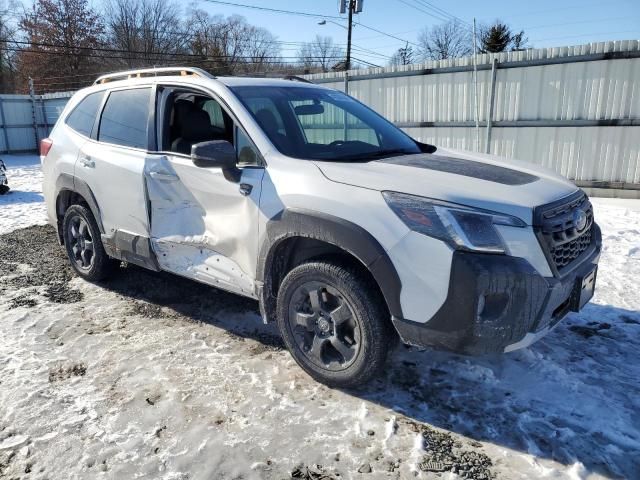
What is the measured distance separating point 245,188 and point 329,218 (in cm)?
71

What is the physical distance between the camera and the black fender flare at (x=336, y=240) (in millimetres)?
2607

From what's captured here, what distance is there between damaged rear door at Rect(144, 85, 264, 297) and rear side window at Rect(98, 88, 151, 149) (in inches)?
9.0

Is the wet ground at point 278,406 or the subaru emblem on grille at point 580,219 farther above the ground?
the subaru emblem on grille at point 580,219

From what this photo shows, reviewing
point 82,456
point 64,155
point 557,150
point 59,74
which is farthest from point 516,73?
point 59,74

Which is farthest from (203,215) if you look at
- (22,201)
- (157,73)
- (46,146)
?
(22,201)

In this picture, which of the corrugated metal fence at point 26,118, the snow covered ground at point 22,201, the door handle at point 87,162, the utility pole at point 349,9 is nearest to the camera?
the door handle at point 87,162

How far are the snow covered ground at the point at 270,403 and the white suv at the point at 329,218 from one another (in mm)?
383

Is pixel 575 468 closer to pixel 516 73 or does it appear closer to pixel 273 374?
pixel 273 374

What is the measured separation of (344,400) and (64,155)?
3.68 metres

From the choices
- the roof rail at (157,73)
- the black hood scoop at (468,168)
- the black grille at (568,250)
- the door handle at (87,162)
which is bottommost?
the black grille at (568,250)

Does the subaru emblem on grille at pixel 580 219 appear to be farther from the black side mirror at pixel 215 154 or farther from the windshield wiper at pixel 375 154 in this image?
the black side mirror at pixel 215 154

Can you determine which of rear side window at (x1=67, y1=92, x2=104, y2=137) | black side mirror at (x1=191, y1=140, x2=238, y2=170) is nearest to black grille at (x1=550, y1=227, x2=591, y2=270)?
black side mirror at (x1=191, y1=140, x2=238, y2=170)

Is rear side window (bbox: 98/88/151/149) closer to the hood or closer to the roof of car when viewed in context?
the roof of car

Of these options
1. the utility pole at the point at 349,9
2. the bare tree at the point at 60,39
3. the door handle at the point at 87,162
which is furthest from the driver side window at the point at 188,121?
the bare tree at the point at 60,39
